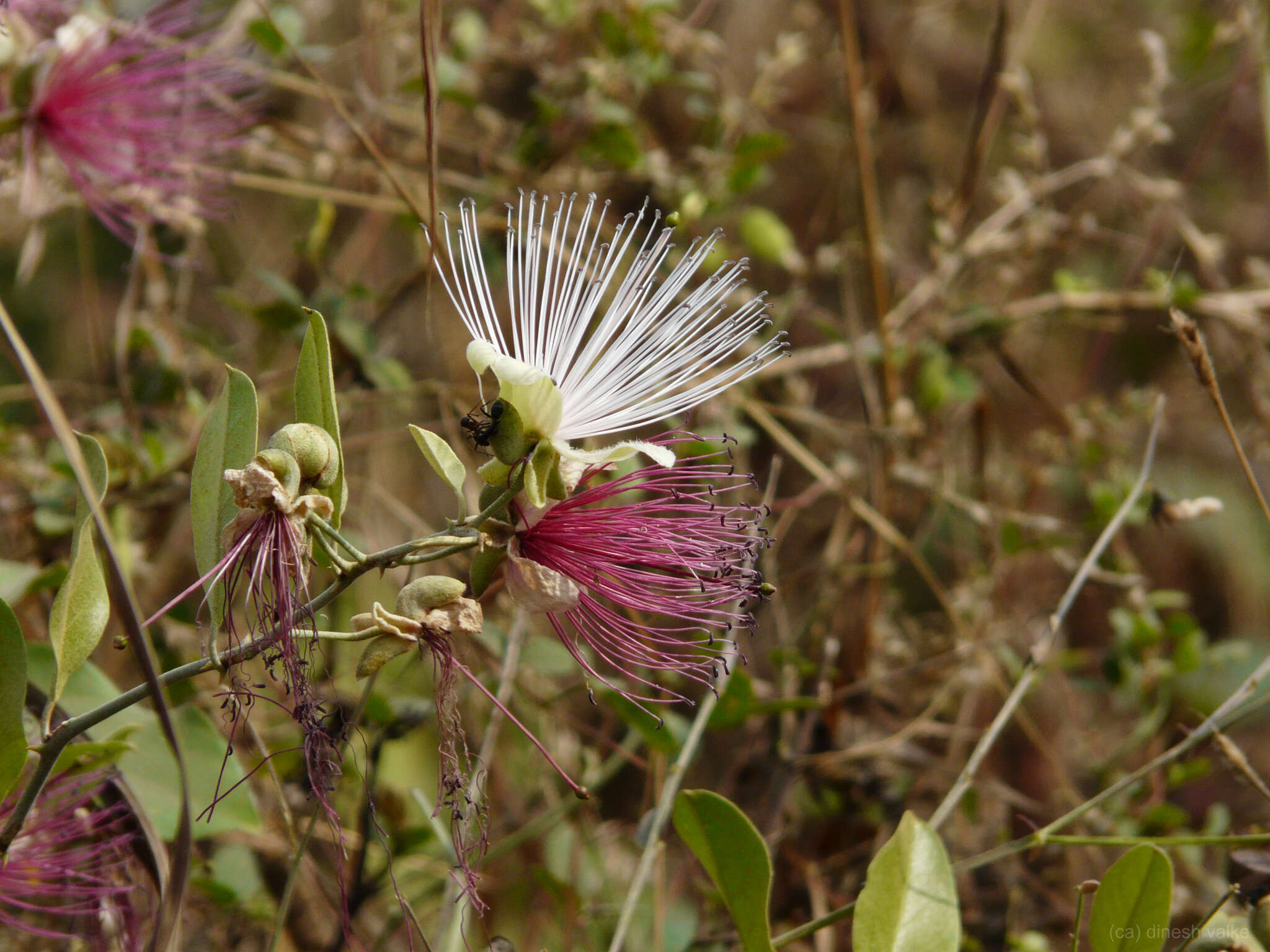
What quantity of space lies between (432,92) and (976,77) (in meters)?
2.42

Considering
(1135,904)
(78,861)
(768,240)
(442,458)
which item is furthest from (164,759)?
(768,240)

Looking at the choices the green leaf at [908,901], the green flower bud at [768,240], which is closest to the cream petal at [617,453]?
the green leaf at [908,901]

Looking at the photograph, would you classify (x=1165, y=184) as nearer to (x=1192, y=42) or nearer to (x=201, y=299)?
(x=1192, y=42)

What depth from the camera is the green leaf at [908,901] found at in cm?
81

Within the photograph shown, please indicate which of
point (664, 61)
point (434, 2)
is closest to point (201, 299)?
point (664, 61)

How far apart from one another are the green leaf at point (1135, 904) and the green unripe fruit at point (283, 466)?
661 millimetres

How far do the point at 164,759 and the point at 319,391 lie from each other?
50 centimetres

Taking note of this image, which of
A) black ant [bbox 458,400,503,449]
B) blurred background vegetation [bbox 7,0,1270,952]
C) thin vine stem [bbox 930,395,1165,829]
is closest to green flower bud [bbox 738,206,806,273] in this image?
blurred background vegetation [bbox 7,0,1270,952]

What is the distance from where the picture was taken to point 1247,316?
1789 mm

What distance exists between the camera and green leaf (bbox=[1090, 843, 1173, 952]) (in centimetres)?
80

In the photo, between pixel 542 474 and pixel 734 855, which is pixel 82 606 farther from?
pixel 734 855

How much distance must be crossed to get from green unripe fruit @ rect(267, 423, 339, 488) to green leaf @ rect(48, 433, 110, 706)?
0.16 meters

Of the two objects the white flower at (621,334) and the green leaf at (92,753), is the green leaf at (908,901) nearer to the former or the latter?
the white flower at (621,334)

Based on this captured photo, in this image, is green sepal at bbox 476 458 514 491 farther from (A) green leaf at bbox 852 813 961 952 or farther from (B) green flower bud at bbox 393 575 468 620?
(A) green leaf at bbox 852 813 961 952
